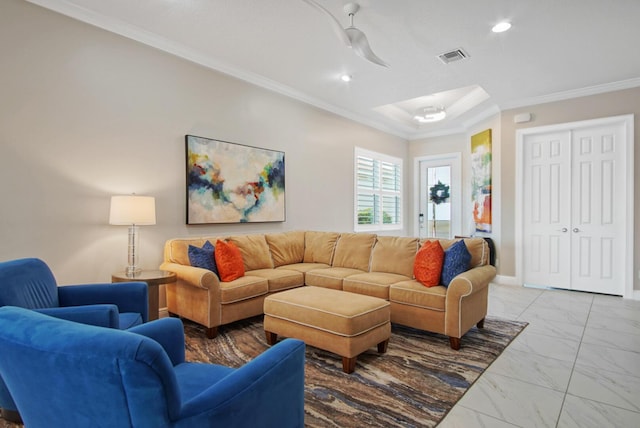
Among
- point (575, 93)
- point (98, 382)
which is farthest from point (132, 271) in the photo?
point (575, 93)

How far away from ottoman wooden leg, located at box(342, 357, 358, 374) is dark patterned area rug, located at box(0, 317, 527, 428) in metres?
Result: 0.04

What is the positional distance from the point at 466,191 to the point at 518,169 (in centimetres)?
151

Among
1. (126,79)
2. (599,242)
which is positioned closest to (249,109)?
(126,79)

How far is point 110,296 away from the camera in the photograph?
239cm

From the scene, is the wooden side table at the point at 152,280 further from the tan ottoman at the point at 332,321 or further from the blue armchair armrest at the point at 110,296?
the tan ottoman at the point at 332,321

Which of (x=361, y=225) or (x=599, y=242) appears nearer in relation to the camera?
(x=599, y=242)

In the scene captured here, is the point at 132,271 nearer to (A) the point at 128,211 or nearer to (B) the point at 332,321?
(A) the point at 128,211

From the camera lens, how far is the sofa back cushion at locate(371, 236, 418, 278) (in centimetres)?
368

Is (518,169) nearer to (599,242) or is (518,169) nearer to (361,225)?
(599,242)

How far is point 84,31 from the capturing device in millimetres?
3027

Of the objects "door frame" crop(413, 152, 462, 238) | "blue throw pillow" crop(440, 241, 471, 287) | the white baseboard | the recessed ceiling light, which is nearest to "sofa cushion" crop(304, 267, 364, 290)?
"blue throw pillow" crop(440, 241, 471, 287)

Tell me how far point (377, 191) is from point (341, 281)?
3445 mm

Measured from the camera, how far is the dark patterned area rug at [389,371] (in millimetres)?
1964

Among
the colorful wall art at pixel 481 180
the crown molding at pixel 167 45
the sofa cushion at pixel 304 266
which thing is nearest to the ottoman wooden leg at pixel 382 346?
the sofa cushion at pixel 304 266
